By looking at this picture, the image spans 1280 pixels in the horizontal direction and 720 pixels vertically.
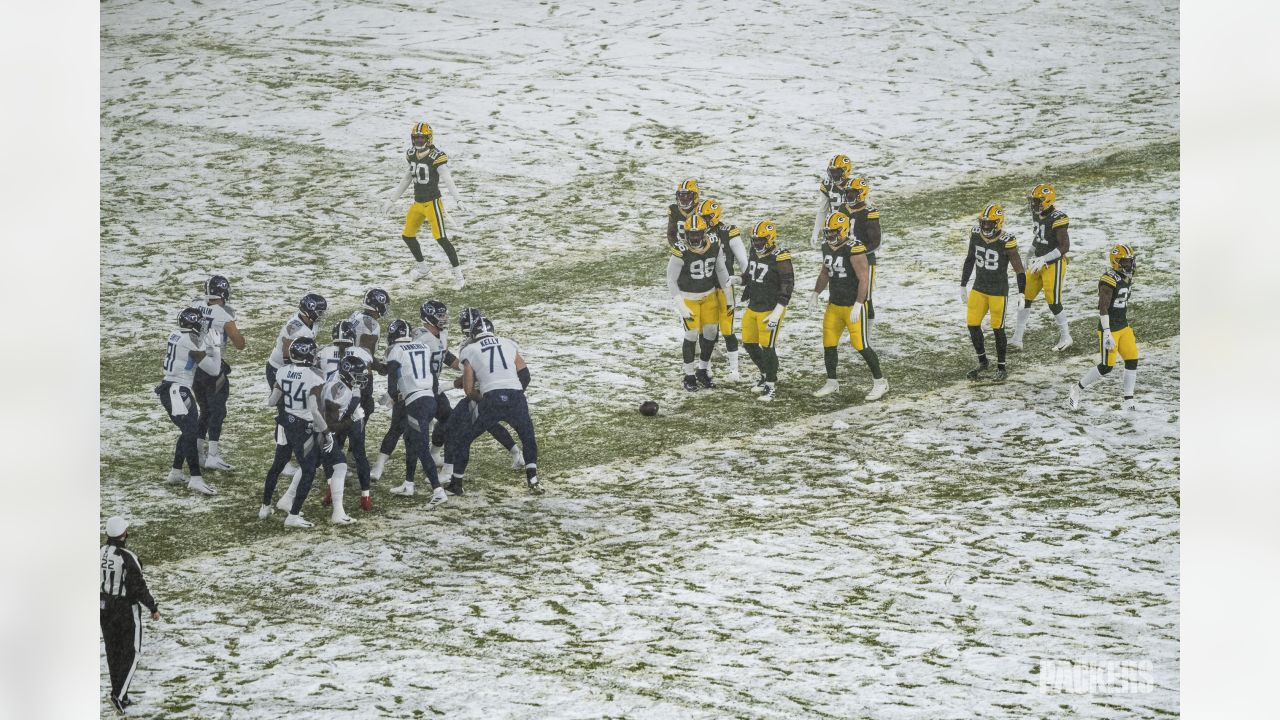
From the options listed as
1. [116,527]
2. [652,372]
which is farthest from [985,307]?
[116,527]

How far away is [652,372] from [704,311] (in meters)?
0.83

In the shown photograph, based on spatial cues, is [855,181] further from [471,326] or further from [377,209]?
[377,209]

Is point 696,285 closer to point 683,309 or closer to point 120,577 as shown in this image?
point 683,309

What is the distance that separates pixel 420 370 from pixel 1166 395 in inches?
222

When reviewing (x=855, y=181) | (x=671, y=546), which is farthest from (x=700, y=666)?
(x=855, y=181)

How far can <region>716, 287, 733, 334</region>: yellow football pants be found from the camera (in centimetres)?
1038

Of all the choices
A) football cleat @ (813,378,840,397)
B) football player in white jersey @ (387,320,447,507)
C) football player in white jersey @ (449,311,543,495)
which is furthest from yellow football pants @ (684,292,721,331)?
football player in white jersey @ (387,320,447,507)

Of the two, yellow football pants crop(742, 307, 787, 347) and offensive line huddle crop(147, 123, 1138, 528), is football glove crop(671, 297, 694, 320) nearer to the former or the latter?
offensive line huddle crop(147, 123, 1138, 528)

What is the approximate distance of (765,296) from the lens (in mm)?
10102

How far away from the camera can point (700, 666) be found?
6.87 m

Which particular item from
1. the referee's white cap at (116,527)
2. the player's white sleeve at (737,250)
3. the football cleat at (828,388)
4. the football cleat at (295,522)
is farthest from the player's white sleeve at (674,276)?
the referee's white cap at (116,527)

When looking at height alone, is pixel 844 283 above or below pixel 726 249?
below

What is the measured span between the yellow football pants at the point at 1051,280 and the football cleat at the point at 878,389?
5.27 ft

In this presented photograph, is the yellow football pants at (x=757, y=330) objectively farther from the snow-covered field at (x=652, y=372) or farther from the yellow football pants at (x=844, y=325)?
the snow-covered field at (x=652, y=372)
